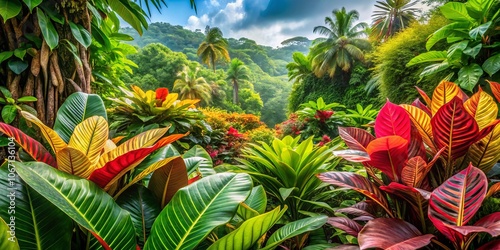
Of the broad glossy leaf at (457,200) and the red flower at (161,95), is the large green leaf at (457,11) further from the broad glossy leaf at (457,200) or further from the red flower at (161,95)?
the red flower at (161,95)

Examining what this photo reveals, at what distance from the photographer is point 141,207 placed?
2.20ft

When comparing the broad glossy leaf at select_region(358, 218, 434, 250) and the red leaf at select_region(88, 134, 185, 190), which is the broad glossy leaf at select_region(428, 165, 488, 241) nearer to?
the broad glossy leaf at select_region(358, 218, 434, 250)

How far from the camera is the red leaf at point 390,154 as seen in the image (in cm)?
65

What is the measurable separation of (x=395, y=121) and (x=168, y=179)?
657 millimetres

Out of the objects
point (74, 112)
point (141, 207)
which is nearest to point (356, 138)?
point (141, 207)

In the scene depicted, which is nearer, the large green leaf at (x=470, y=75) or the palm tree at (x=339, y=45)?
the large green leaf at (x=470, y=75)

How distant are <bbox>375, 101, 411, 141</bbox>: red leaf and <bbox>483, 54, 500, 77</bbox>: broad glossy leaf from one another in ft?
5.65

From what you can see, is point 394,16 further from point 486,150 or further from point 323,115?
point 486,150

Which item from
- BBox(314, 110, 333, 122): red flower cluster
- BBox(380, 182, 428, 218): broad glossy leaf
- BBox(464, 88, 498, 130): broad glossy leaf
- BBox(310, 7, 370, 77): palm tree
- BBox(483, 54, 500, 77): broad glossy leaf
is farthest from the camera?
BBox(310, 7, 370, 77): palm tree

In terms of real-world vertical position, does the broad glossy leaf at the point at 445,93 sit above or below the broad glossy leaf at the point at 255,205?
above

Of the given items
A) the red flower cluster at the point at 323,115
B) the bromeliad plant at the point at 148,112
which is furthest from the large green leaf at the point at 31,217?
the red flower cluster at the point at 323,115

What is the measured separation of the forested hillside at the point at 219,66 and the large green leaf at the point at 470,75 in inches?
512

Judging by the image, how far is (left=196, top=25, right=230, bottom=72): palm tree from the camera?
23375 mm

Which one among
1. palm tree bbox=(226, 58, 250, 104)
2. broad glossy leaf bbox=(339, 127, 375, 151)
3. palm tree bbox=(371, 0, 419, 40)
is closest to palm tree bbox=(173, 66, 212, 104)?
palm tree bbox=(226, 58, 250, 104)
